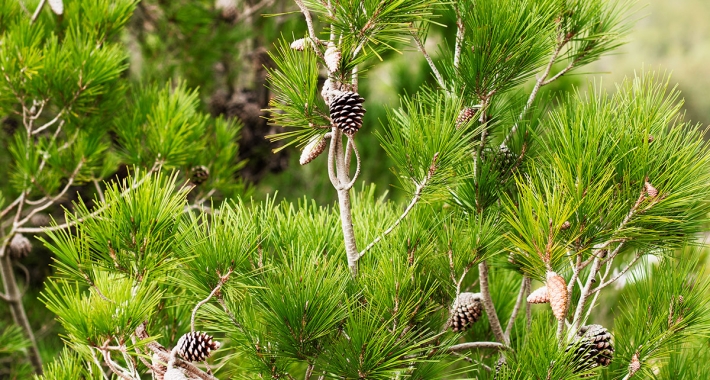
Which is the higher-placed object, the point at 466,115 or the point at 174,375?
the point at 466,115

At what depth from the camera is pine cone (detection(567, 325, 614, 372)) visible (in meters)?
0.48

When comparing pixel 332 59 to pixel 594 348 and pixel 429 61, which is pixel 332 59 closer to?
pixel 429 61

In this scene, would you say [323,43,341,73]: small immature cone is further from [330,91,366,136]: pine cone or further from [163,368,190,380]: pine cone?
[163,368,190,380]: pine cone

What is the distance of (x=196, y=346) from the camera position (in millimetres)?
465

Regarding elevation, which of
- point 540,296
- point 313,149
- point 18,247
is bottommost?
point 18,247

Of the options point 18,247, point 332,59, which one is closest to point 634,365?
point 332,59

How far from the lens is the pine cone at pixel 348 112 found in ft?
1.47

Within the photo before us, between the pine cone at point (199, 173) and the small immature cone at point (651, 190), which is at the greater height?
the small immature cone at point (651, 190)

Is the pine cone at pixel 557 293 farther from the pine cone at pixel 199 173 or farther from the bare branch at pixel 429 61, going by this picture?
the pine cone at pixel 199 173

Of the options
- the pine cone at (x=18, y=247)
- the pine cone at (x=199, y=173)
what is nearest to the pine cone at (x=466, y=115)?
the pine cone at (x=199, y=173)

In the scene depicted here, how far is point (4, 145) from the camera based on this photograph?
54.6 inches

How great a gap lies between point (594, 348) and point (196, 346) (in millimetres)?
331

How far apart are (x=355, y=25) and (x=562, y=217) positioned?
224 millimetres

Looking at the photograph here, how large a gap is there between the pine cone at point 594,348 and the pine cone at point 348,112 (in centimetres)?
25
